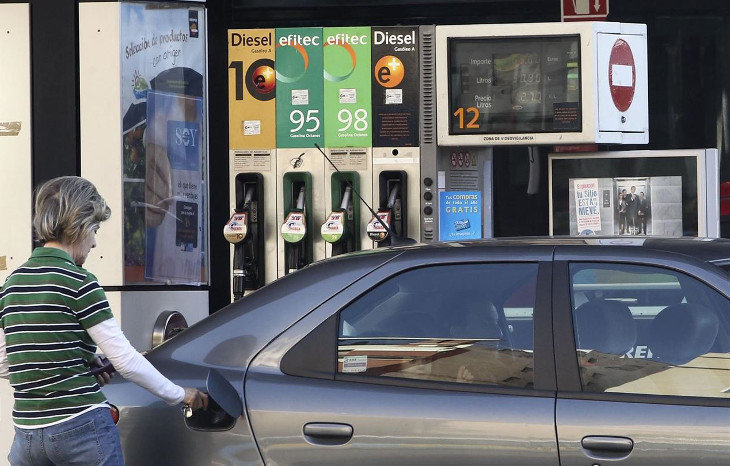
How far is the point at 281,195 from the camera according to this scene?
792 cm

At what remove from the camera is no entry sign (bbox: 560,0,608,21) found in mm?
9531

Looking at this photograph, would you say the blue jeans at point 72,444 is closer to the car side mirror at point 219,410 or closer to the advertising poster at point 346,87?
the car side mirror at point 219,410

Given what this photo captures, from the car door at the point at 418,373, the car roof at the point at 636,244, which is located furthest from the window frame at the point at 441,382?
the car roof at the point at 636,244

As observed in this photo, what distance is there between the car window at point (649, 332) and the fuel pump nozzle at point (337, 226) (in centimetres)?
394

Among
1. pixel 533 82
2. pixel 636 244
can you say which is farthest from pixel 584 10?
pixel 636 244

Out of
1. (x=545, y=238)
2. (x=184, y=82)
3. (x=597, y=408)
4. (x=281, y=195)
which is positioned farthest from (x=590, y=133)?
(x=597, y=408)

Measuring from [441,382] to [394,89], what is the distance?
4.42 m

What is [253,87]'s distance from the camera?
26.0ft

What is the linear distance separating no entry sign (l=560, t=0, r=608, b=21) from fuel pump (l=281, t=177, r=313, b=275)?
111 inches

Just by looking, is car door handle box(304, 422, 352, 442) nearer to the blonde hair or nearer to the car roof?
the car roof

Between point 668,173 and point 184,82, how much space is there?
326cm

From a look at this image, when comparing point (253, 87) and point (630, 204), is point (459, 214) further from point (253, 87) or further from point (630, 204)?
point (253, 87)

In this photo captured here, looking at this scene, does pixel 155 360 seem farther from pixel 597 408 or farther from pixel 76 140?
pixel 76 140

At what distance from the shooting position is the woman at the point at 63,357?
3.56m
